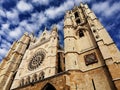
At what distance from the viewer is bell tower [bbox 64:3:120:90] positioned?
1254cm

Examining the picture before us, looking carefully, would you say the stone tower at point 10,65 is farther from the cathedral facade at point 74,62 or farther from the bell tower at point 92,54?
the bell tower at point 92,54

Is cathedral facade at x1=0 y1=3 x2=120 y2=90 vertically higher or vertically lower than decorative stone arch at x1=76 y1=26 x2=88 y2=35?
lower

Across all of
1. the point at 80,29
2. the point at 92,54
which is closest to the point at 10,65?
the point at 80,29

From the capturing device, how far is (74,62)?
591 inches

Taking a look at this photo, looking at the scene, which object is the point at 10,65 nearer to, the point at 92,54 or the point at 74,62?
the point at 74,62

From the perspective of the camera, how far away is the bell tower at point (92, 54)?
41.2ft

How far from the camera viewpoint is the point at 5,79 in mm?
22891

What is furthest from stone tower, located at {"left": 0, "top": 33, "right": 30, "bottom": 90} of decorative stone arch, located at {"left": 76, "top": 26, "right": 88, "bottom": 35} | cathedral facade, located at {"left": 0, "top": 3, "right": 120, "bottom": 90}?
decorative stone arch, located at {"left": 76, "top": 26, "right": 88, "bottom": 35}

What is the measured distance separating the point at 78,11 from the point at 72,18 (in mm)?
2143

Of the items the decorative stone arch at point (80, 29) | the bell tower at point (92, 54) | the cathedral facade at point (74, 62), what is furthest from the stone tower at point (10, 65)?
the decorative stone arch at point (80, 29)

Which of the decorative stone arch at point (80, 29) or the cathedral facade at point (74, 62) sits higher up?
the decorative stone arch at point (80, 29)

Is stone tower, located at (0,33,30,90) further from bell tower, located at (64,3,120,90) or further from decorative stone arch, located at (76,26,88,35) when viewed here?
decorative stone arch, located at (76,26,88,35)

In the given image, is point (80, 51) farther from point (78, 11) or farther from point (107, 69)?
point (78, 11)

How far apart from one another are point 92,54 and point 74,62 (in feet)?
7.39
